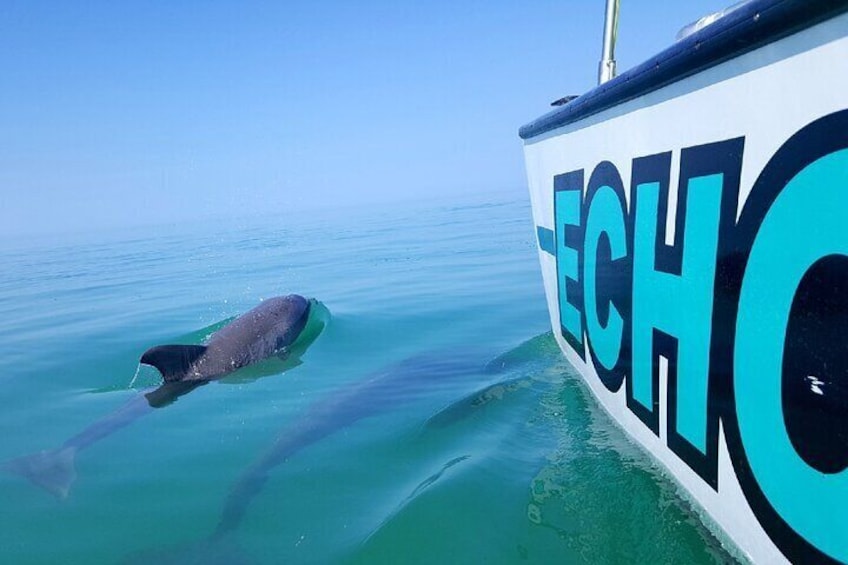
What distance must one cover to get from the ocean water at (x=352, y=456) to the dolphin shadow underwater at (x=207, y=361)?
6 cm

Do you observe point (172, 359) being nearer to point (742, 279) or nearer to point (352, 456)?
point (352, 456)

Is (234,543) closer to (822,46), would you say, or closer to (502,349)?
(822,46)

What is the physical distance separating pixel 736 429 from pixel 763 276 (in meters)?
0.46

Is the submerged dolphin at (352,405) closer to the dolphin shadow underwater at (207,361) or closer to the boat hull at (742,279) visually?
the dolphin shadow underwater at (207,361)

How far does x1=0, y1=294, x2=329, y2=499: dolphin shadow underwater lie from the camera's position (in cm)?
340

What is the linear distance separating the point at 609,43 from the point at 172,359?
3.88 metres

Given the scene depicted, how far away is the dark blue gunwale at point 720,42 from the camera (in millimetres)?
1275

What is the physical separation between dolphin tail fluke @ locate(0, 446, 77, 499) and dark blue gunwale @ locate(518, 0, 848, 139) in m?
3.16

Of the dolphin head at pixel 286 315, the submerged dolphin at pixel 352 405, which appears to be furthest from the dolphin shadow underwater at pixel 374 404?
the dolphin head at pixel 286 315

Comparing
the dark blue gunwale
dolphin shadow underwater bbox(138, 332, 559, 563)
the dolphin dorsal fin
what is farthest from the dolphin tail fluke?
the dark blue gunwale

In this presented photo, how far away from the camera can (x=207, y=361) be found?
514 centimetres

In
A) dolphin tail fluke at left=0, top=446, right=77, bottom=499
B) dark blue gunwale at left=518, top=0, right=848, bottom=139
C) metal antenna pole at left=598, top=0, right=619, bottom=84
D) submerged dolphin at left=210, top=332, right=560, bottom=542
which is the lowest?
submerged dolphin at left=210, top=332, right=560, bottom=542

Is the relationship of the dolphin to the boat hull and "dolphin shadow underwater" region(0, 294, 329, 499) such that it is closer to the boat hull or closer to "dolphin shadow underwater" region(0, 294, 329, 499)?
"dolphin shadow underwater" region(0, 294, 329, 499)

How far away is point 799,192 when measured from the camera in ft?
4.61
